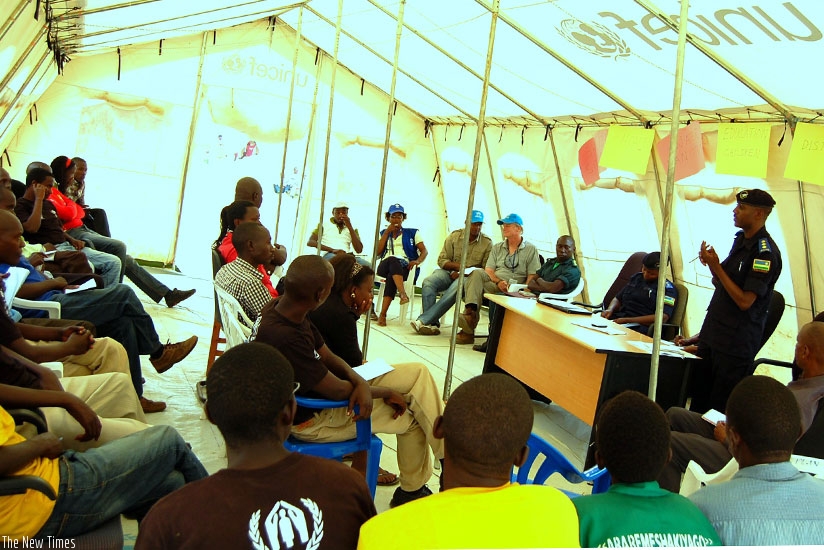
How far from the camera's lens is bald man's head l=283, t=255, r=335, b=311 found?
2.65 meters

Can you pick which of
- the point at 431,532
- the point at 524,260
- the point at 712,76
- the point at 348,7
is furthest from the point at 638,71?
the point at 431,532

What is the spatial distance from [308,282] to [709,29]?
8.80ft

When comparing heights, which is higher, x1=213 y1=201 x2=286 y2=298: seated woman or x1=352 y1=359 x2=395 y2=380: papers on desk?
x1=213 y1=201 x2=286 y2=298: seated woman

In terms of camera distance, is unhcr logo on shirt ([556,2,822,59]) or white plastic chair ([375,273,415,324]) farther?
white plastic chair ([375,273,415,324])

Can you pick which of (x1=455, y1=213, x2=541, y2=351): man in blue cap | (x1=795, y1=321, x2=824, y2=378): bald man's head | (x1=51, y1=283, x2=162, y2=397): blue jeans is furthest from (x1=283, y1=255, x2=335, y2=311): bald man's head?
(x1=455, y1=213, x2=541, y2=351): man in blue cap

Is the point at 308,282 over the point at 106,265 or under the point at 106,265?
over

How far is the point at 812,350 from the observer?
2.76 meters

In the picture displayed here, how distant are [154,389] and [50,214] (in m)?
1.75

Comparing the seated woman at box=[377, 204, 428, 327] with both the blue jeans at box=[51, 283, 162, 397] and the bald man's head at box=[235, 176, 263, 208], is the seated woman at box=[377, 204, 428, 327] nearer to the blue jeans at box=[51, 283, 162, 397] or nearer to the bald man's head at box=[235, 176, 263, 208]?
the bald man's head at box=[235, 176, 263, 208]

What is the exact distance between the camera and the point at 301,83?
9266mm

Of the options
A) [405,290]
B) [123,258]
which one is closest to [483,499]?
[123,258]

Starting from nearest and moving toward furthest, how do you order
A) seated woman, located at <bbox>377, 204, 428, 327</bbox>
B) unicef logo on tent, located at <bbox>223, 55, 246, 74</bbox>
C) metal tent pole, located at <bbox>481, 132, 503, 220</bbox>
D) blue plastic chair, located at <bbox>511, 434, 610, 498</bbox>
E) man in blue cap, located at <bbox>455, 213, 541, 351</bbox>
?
blue plastic chair, located at <bbox>511, 434, 610, 498</bbox> < man in blue cap, located at <bbox>455, 213, 541, 351</bbox> < seated woman, located at <bbox>377, 204, 428, 327</bbox> < metal tent pole, located at <bbox>481, 132, 503, 220</bbox> < unicef logo on tent, located at <bbox>223, 55, 246, 74</bbox>

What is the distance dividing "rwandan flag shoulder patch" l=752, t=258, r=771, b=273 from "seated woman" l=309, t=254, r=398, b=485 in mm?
1824

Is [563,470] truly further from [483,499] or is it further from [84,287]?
[84,287]
